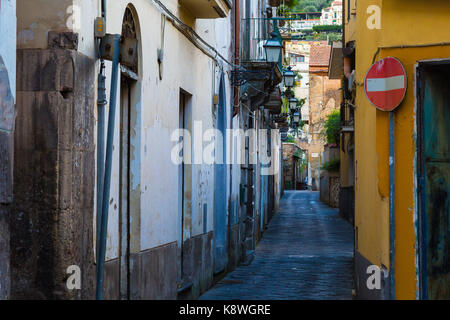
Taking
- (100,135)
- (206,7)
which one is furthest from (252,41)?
(100,135)

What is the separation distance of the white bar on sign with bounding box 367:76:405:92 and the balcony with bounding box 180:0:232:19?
146 inches

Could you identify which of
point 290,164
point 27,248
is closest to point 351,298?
point 27,248

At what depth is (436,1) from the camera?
7.59 meters

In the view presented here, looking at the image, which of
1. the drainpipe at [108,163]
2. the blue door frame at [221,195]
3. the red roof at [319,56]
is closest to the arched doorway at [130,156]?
the drainpipe at [108,163]

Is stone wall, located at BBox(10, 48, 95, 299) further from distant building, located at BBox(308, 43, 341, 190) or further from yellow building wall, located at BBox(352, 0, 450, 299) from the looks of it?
distant building, located at BBox(308, 43, 341, 190)

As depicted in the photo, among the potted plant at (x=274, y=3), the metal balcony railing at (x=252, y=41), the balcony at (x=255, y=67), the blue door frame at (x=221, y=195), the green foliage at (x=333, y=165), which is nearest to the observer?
the blue door frame at (x=221, y=195)

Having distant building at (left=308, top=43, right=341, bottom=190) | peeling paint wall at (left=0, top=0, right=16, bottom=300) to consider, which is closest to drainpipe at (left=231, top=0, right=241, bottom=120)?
peeling paint wall at (left=0, top=0, right=16, bottom=300)

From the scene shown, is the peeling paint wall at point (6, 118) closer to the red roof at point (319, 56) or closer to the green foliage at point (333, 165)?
the green foliage at point (333, 165)

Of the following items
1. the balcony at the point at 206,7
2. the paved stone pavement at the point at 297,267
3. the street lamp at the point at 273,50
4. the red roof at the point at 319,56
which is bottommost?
the paved stone pavement at the point at 297,267

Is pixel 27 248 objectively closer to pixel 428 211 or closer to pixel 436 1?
pixel 428 211

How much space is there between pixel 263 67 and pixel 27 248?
11926mm

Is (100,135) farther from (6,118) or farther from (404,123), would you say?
(404,123)

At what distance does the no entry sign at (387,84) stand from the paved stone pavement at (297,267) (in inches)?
179

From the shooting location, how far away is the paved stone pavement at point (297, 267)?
472 inches
